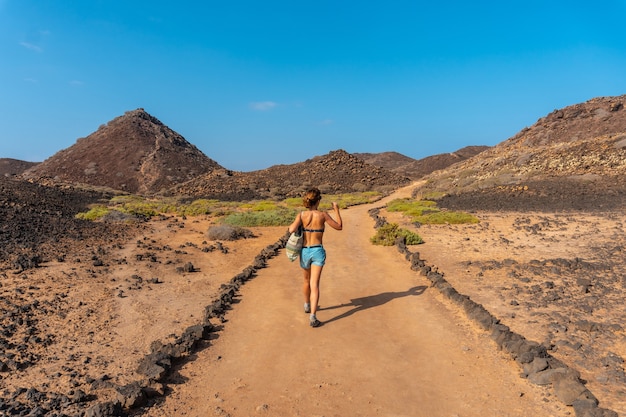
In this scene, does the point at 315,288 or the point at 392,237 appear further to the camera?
the point at 392,237

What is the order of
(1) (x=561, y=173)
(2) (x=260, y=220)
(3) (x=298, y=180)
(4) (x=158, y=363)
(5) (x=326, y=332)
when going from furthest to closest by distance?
(3) (x=298, y=180), (1) (x=561, y=173), (2) (x=260, y=220), (5) (x=326, y=332), (4) (x=158, y=363)

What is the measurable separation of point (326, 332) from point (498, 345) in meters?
2.93

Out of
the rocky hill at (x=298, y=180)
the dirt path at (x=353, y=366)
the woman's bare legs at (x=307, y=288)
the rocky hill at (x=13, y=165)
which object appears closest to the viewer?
the dirt path at (x=353, y=366)

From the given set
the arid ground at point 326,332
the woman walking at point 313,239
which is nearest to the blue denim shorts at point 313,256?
the woman walking at point 313,239

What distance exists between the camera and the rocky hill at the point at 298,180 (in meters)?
49.5

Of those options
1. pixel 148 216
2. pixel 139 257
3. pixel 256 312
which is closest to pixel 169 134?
pixel 148 216

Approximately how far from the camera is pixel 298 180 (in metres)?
56.3

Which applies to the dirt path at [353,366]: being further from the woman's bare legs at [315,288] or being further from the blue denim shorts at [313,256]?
the blue denim shorts at [313,256]

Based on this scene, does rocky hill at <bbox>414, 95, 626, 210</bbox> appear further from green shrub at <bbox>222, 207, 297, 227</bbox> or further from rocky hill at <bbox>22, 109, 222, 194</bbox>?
rocky hill at <bbox>22, 109, 222, 194</bbox>

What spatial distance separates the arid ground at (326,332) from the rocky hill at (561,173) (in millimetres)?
12779

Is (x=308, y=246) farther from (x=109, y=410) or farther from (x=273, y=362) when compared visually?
(x=109, y=410)

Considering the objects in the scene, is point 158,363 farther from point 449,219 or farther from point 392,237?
point 449,219

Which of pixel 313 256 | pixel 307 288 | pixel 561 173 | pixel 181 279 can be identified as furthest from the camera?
pixel 561 173

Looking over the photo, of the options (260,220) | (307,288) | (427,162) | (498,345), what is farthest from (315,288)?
(427,162)
